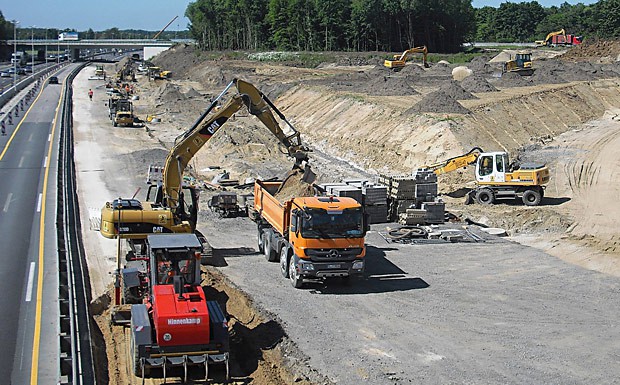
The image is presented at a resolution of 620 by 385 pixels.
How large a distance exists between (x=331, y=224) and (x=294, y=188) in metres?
6.12

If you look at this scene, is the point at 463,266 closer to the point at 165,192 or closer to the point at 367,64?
the point at 165,192

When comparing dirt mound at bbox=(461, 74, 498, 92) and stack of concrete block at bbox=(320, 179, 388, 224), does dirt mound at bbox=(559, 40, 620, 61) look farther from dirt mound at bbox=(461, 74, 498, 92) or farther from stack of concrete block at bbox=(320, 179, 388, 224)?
stack of concrete block at bbox=(320, 179, 388, 224)

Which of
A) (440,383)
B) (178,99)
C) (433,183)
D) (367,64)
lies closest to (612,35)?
(367,64)

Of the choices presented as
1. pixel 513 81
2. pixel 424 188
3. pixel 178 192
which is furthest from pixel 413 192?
pixel 513 81

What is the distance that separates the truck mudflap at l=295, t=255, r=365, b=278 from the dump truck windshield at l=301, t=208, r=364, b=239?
75 centimetres

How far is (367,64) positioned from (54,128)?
4671 cm

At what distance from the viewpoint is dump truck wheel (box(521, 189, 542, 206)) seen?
3606 cm

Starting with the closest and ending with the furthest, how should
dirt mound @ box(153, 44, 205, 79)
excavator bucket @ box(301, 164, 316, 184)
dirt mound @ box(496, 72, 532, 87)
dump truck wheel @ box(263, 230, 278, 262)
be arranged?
dump truck wheel @ box(263, 230, 278, 262), excavator bucket @ box(301, 164, 316, 184), dirt mound @ box(496, 72, 532, 87), dirt mound @ box(153, 44, 205, 79)

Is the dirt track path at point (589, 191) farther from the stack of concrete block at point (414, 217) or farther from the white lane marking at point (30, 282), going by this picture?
the white lane marking at point (30, 282)

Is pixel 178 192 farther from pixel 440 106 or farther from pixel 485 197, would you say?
pixel 440 106

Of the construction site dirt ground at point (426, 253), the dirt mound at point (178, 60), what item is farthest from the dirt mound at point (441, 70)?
the dirt mound at point (178, 60)

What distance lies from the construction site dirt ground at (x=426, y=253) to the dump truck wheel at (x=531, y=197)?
2.60ft

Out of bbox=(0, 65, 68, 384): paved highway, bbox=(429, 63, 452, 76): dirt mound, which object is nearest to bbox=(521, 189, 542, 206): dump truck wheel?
bbox=(0, 65, 68, 384): paved highway

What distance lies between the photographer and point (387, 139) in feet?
163
